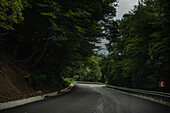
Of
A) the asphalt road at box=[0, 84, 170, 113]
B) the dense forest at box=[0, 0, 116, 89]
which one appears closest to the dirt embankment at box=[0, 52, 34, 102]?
the asphalt road at box=[0, 84, 170, 113]

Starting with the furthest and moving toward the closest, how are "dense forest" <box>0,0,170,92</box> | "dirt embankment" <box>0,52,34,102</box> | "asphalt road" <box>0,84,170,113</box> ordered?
"dense forest" <box>0,0,170,92</box>, "dirt embankment" <box>0,52,34,102</box>, "asphalt road" <box>0,84,170,113</box>

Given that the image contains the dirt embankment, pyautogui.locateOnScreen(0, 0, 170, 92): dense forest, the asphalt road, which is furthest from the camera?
pyautogui.locateOnScreen(0, 0, 170, 92): dense forest

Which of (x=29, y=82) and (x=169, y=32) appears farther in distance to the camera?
(x=29, y=82)

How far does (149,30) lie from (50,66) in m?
13.1

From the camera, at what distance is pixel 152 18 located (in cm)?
1377

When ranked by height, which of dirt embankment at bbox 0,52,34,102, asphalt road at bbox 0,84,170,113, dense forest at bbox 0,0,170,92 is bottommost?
asphalt road at bbox 0,84,170,113

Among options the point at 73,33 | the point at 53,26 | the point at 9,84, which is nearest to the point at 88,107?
the point at 9,84

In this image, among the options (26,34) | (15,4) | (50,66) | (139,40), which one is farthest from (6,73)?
(139,40)

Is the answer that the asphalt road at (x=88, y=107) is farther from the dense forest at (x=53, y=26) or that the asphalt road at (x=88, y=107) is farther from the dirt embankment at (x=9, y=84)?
the dense forest at (x=53, y=26)

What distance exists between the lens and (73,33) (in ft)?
37.0

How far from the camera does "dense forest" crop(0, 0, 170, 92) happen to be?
9.42 meters

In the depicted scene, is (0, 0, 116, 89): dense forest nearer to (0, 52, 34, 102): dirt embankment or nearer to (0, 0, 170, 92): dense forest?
(0, 0, 170, 92): dense forest

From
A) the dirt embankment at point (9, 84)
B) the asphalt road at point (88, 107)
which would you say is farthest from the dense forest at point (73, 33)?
the asphalt road at point (88, 107)

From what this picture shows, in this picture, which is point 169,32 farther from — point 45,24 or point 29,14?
point 29,14
